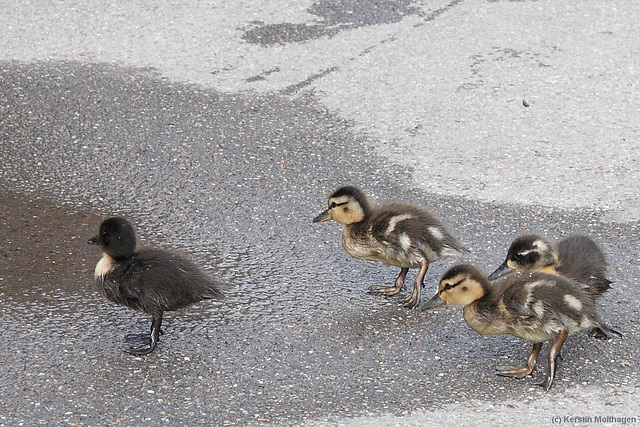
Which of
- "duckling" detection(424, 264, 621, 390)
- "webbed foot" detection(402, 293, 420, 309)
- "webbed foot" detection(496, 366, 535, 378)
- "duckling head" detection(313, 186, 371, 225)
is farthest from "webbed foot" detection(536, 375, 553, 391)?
"duckling head" detection(313, 186, 371, 225)

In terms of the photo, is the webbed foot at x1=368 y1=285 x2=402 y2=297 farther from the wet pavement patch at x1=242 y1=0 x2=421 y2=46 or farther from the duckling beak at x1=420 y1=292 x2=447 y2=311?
the wet pavement patch at x1=242 y1=0 x2=421 y2=46

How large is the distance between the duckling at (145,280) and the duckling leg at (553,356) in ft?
5.45

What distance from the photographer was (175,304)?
4496mm

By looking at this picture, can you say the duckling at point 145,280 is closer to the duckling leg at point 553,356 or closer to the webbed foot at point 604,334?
the duckling leg at point 553,356

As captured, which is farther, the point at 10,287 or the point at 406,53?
the point at 406,53

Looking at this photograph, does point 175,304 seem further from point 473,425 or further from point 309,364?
point 473,425

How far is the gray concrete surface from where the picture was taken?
13.9 feet

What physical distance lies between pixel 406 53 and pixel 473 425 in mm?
4565

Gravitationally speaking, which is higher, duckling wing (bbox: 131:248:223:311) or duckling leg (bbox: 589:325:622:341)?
duckling wing (bbox: 131:248:223:311)

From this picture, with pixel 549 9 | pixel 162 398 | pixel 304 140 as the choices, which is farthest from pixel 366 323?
pixel 549 9

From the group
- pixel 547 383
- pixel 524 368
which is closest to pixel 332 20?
pixel 524 368

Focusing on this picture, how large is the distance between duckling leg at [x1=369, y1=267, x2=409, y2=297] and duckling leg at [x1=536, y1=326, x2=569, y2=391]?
113 cm

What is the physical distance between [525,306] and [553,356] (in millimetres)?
273

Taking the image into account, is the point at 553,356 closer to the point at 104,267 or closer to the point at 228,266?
the point at 228,266
